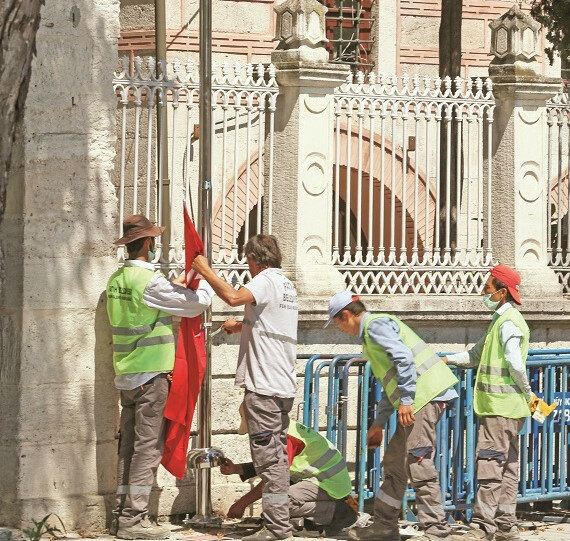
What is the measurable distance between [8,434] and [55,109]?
2.04 metres

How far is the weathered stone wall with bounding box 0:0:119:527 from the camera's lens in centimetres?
941

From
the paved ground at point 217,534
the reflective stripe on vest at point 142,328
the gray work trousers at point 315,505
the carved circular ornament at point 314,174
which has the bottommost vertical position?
the paved ground at point 217,534

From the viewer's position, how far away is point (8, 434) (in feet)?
30.9

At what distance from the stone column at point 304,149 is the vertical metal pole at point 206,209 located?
3.66ft

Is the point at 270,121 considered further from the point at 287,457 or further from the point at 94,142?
the point at 287,457

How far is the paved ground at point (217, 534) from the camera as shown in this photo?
9.27 meters

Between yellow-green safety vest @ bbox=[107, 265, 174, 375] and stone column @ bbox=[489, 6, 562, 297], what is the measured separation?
11.3ft

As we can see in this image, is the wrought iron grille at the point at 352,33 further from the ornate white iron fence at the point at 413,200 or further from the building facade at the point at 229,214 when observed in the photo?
the ornate white iron fence at the point at 413,200

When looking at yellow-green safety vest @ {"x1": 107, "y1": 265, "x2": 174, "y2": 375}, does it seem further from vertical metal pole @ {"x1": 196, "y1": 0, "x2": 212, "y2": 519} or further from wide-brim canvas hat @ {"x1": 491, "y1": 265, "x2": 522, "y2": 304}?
wide-brim canvas hat @ {"x1": 491, "y1": 265, "x2": 522, "y2": 304}

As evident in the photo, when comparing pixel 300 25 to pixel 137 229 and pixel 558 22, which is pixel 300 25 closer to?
pixel 137 229

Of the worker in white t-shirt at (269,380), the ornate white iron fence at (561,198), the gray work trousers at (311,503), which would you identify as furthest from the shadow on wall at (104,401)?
the ornate white iron fence at (561,198)

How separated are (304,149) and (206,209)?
1.46 meters

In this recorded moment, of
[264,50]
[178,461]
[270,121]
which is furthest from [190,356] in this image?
[264,50]

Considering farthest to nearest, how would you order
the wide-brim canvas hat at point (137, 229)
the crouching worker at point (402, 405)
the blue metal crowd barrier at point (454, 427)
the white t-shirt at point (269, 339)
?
the blue metal crowd barrier at point (454, 427) < the wide-brim canvas hat at point (137, 229) < the white t-shirt at point (269, 339) < the crouching worker at point (402, 405)
